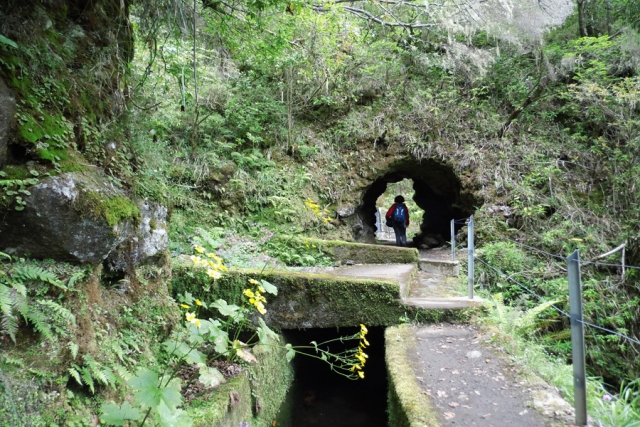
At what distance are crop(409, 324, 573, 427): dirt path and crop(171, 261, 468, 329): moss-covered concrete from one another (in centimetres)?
55

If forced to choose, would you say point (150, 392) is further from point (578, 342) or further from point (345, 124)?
point (345, 124)

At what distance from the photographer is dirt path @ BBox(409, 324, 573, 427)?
2.84 m

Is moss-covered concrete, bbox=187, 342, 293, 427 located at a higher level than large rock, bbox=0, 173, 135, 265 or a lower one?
lower

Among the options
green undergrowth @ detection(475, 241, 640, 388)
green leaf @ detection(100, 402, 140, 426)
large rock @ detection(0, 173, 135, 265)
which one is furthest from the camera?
green undergrowth @ detection(475, 241, 640, 388)

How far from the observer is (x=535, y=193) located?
9547mm

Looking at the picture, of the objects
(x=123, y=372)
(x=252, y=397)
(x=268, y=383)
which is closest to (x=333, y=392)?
(x=268, y=383)

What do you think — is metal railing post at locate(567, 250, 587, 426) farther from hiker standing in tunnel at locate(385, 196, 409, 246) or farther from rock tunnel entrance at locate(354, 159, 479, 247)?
hiker standing in tunnel at locate(385, 196, 409, 246)

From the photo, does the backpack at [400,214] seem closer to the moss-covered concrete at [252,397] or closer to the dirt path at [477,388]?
the moss-covered concrete at [252,397]

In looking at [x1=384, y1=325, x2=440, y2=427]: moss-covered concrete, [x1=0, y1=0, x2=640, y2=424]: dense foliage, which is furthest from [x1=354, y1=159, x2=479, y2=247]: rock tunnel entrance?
[x1=384, y1=325, x2=440, y2=427]: moss-covered concrete

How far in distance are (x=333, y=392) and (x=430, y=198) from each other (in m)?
11.5

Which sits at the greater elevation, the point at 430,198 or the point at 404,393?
the point at 430,198

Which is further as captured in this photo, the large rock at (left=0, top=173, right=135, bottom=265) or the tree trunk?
the tree trunk

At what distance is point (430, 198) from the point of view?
52.9ft

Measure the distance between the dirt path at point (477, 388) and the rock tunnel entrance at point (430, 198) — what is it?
6.71 m
